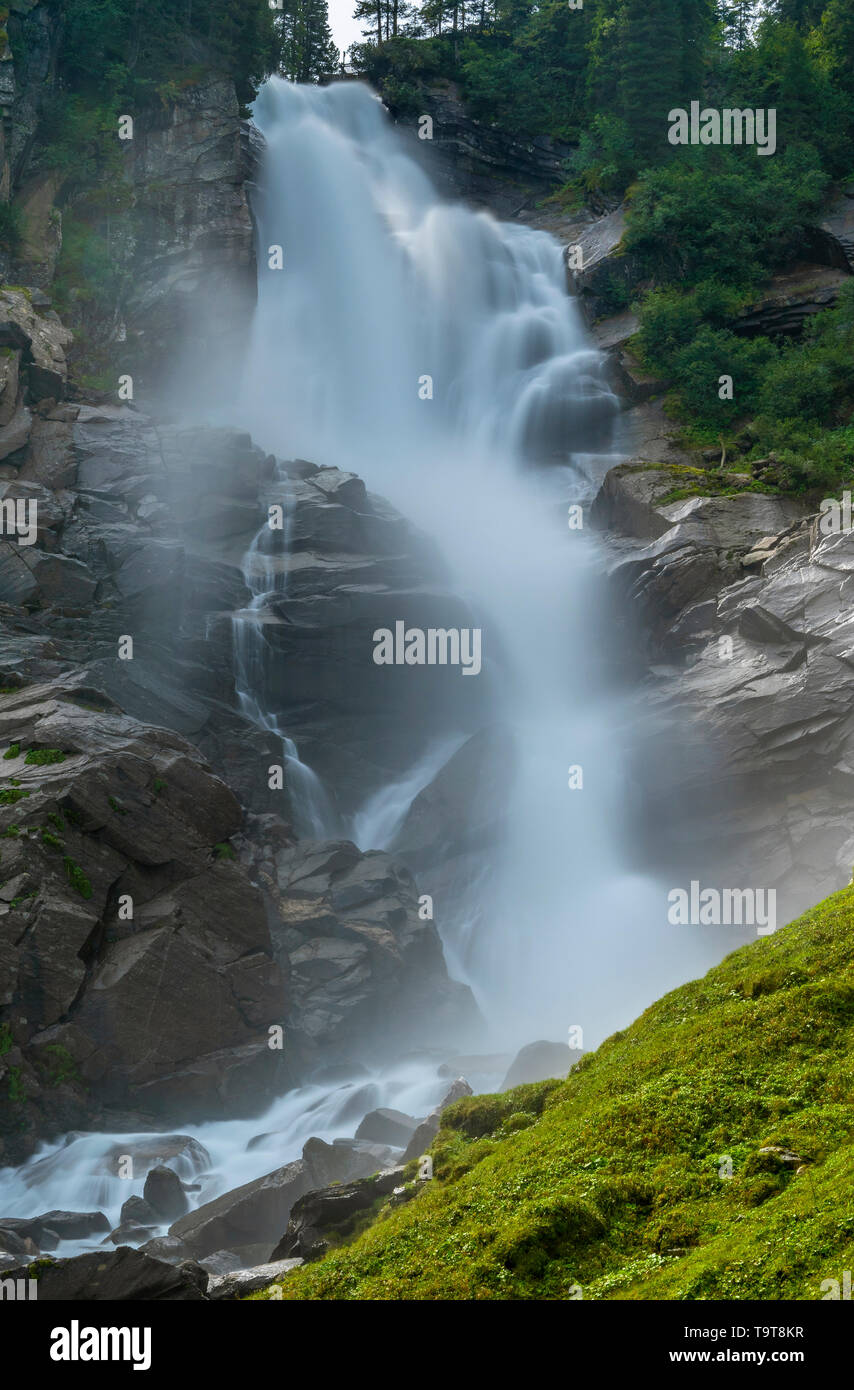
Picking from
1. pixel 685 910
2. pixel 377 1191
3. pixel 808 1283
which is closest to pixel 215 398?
pixel 685 910

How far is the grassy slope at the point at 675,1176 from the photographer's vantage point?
19.6ft

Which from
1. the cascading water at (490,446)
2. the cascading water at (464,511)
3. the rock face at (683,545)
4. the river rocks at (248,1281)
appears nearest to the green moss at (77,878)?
the cascading water at (464,511)

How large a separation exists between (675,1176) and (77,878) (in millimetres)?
14124

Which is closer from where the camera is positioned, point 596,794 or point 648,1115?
point 648,1115

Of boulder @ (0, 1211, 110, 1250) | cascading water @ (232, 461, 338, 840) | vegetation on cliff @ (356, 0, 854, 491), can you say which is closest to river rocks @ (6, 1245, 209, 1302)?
Answer: boulder @ (0, 1211, 110, 1250)

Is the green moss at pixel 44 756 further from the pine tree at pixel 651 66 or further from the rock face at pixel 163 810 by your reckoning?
the pine tree at pixel 651 66

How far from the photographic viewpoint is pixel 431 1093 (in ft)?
61.6

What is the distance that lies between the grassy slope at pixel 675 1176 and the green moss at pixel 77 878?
10737mm

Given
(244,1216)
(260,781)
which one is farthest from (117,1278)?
(260,781)

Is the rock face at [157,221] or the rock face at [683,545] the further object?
the rock face at [157,221]

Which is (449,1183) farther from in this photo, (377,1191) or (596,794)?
(596,794)

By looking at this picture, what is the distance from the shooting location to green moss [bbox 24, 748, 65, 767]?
64.1 ft

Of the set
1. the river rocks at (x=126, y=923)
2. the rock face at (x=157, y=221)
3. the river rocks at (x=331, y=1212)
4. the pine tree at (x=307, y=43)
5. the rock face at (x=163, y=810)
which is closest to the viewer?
the river rocks at (x=331, y=1212)

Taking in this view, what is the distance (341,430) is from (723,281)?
16.2 m
